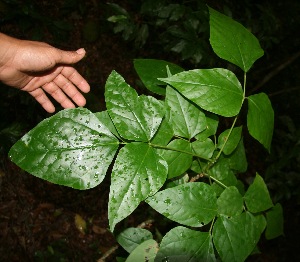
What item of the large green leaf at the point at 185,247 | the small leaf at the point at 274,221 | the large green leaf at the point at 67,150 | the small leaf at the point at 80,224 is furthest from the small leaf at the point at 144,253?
the small leaf at the point at 80,224

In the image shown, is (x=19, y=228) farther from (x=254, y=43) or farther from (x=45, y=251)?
(x=254, y=43)

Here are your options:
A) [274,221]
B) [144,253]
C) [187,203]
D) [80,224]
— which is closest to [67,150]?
[187,203]

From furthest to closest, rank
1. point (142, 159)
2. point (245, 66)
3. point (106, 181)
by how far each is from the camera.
Answer: point (106, 181), point (245, 66), point (142, 159)

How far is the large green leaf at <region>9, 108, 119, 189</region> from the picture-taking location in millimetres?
988

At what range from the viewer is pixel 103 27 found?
3703 millimetres

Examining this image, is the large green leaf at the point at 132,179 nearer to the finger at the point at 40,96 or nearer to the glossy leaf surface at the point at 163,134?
the glossy leaf surface at the point at 163,134

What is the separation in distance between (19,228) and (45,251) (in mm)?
312

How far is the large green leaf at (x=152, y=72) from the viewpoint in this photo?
1290 mm

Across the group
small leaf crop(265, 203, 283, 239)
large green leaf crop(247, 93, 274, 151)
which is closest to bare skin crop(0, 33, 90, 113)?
large green leaf crop(247, 93, 274, 151)

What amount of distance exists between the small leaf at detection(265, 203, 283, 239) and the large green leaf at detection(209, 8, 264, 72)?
2.28ft

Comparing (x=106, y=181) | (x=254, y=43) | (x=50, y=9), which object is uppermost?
(x=254, y=43)

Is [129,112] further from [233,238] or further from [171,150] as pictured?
[233,238]

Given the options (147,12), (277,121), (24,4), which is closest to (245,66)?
(147,12)

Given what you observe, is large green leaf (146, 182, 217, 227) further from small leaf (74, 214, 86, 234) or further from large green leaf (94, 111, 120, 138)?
small leaf (74, 214, 86, 234)
